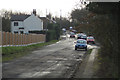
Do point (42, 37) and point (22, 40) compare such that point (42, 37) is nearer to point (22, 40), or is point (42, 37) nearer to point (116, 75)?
point (22, 40)

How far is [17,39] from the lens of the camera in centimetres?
4188

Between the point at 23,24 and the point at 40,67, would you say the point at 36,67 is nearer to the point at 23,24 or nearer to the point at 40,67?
the point at 40,67

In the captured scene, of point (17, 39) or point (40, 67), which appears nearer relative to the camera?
point (40, 67)

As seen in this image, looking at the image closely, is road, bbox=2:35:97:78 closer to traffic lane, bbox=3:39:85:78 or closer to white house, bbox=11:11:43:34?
traffic lane, bbox=3:39:85:78

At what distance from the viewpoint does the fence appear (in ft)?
113

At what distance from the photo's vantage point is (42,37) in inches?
2569

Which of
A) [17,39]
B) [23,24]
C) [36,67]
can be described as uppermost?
[23,24]

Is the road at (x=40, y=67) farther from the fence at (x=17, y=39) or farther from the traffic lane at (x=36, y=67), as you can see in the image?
the fence at (x=17, y=39)

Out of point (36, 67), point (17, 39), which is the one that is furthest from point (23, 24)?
point (36, 67)

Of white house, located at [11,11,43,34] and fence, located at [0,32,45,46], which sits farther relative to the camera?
white house, located at [11,11,43,34]

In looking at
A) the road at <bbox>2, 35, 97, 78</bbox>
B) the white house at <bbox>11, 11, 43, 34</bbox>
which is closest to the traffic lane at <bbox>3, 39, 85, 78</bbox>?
the road at <bbox>2, 35, 97, 78</bbox>

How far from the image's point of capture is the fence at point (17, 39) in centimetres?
3459

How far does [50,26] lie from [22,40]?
131ft

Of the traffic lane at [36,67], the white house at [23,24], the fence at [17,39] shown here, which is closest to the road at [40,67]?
the traffic lane at [36,67]
